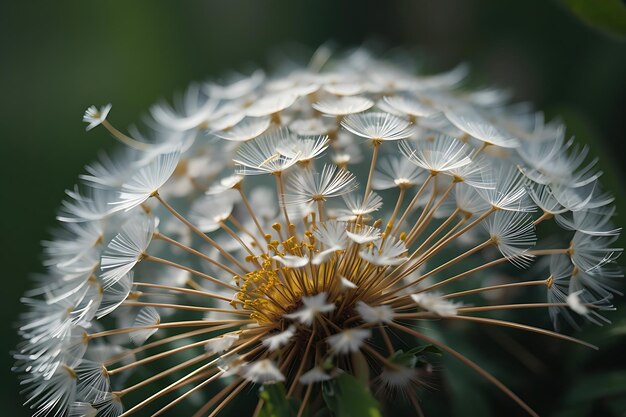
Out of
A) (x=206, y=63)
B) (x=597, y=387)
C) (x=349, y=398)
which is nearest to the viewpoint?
(x=349, y=398)

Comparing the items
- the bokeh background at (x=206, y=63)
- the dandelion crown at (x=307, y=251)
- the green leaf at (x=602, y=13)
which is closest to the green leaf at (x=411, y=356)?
the dandelion crown at (x=307, y=251)

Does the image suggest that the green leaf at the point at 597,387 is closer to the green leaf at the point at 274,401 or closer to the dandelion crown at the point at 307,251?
Answer: the dandelion crown at the point at 307,251

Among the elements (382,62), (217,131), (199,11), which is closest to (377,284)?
(217,131)

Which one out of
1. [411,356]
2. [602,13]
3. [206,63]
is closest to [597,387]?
[411,356]

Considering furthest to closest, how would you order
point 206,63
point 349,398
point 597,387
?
1. point 206,63
2. point 597,387
3. point 349,398

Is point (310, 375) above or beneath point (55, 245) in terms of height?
beneath

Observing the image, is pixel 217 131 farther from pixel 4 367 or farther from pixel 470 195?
pixel 4 367

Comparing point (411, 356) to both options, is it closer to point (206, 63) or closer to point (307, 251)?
point (307, 251)
